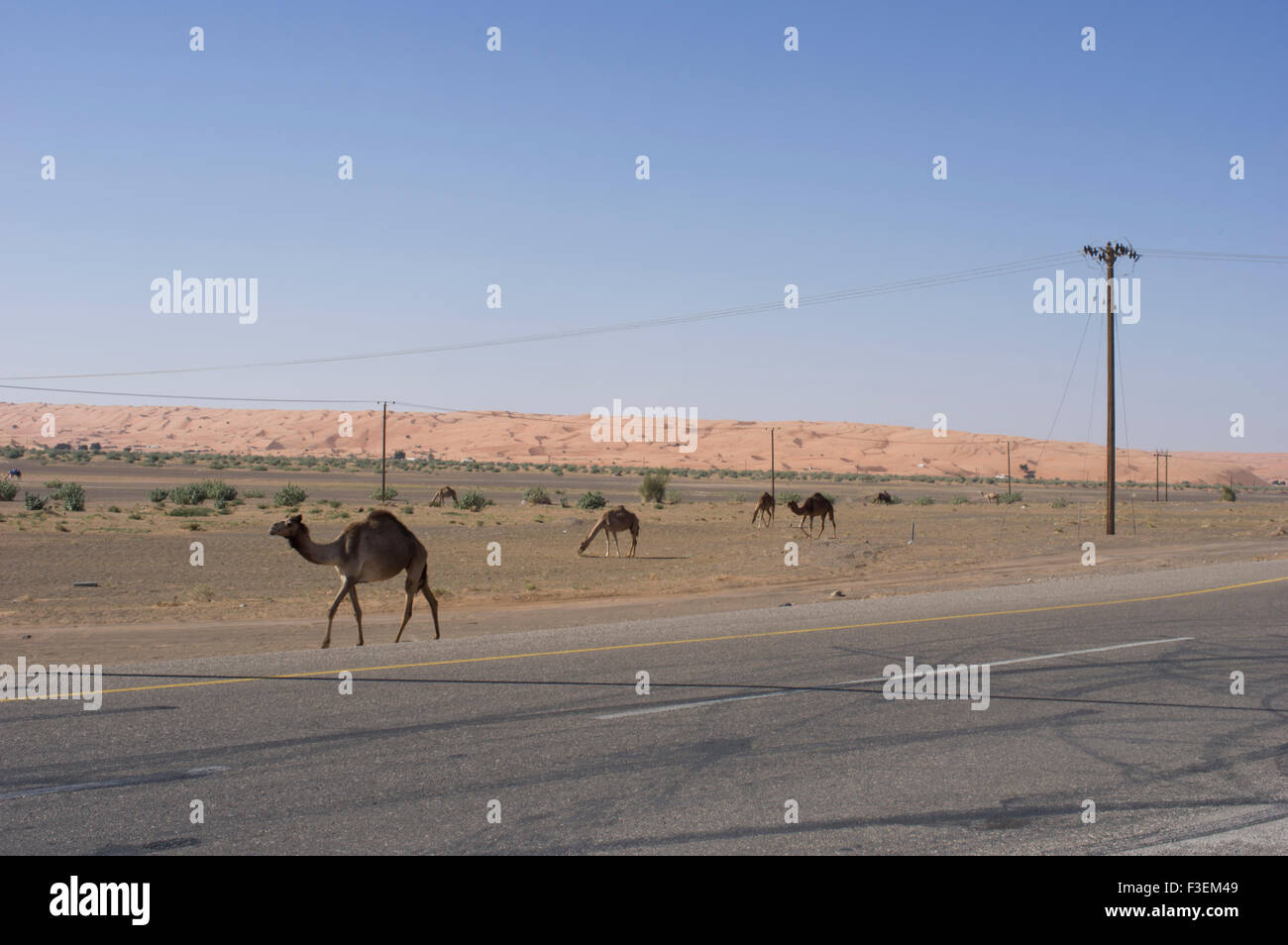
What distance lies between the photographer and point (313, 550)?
1523 centimetres

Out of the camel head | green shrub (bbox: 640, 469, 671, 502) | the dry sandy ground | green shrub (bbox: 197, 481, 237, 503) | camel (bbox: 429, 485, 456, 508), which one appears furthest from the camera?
green shrub (bbox: 640, 469, 671, 502)

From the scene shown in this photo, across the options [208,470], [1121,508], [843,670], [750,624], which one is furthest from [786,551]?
[208,470]

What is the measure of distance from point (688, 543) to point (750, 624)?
77.8 ft

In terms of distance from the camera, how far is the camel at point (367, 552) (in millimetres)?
15141

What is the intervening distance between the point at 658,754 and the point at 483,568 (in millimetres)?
22067

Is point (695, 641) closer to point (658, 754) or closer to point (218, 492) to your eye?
point (658, 754)

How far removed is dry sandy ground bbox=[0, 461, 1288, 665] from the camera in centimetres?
1844

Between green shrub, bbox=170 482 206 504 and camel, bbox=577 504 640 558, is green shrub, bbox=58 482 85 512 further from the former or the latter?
camel, bbox=577 504 640 558

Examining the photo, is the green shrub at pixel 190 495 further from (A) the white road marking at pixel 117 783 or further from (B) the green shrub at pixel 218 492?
(A) the white road marking at pixel 117 783

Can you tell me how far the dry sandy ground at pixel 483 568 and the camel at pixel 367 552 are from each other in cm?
131

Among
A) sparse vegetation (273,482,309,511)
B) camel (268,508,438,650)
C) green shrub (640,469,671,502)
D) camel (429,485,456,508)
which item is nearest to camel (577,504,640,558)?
camel (268,508,438,650)

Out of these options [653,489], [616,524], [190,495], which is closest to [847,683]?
[616,524]

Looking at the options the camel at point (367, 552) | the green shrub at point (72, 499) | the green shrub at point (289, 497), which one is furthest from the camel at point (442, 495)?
the camel at point (367, 552)

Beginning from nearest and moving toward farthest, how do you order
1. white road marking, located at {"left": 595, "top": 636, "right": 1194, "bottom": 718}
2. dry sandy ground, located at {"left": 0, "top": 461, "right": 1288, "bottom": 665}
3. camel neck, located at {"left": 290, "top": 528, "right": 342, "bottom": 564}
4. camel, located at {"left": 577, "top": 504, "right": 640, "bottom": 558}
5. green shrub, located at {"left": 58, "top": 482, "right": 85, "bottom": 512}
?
white road marking, located at {"left": 595, "top": 636, "right": 1194, "bottom": 718}
camel neck, located at {"left": 290, "top": 528, "right": 342, "bottom": 564}
dry sandy ground, located at {"left": 0, "top": 461, "right": 1288, "bottom": 665}
camel, located at {"left": 577, "top": 504, "right": 640, "bottom": 558}
green shrub, located at {"left": 58, "top": 482, "right": 85, "bottom": 512}
